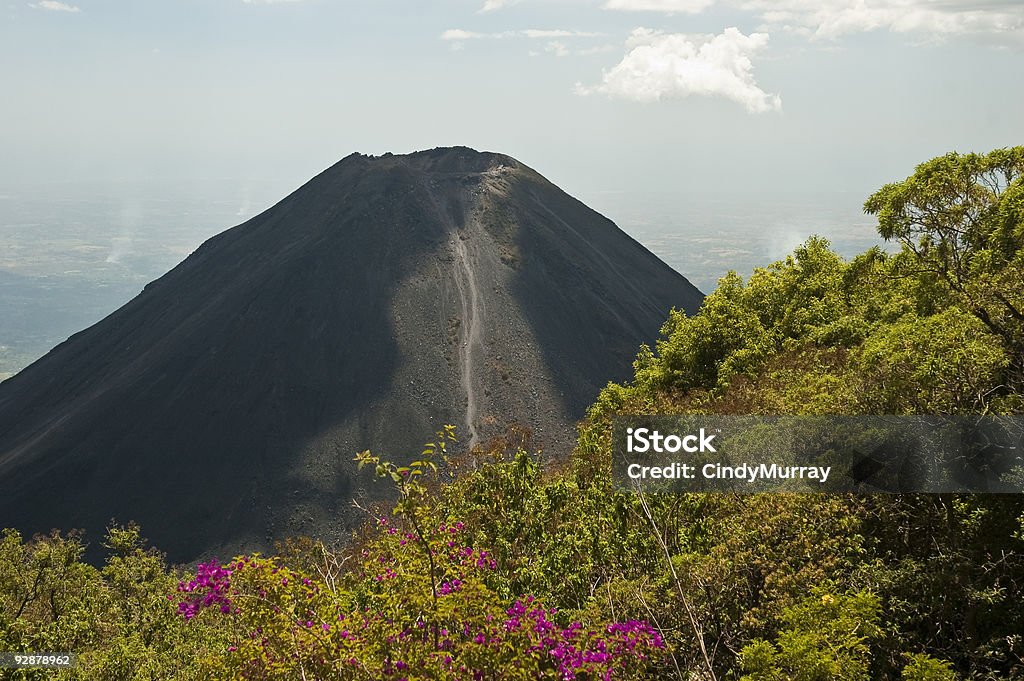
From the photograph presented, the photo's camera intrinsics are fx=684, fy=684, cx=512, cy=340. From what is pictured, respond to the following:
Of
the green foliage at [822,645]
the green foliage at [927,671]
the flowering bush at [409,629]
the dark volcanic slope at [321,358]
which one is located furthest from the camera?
the dark volcanic slope at [321,358]

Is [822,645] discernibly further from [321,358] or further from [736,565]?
[321,358]

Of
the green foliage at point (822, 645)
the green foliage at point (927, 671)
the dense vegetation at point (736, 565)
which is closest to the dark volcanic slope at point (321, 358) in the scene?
the dense vegetation at point (736, 565)

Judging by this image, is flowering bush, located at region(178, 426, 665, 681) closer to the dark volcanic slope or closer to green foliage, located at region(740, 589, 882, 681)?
green foliage, located at region(740, 589, 882, 681)

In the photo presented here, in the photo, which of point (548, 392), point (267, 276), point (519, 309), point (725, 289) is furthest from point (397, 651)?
point (267, 276)

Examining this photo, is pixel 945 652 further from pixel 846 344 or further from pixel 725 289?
pixel 725 289

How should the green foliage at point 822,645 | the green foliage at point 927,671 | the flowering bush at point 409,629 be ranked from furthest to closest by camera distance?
the green foliage at point 822,645 → the flowering bush at point 409,629 → the green foliage at point 927,671

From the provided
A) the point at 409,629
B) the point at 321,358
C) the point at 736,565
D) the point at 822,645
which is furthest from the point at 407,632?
the point at 321,358

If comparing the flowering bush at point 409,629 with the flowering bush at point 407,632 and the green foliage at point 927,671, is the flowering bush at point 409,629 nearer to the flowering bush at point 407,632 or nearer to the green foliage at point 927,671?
the flowering bush at point 407,632
